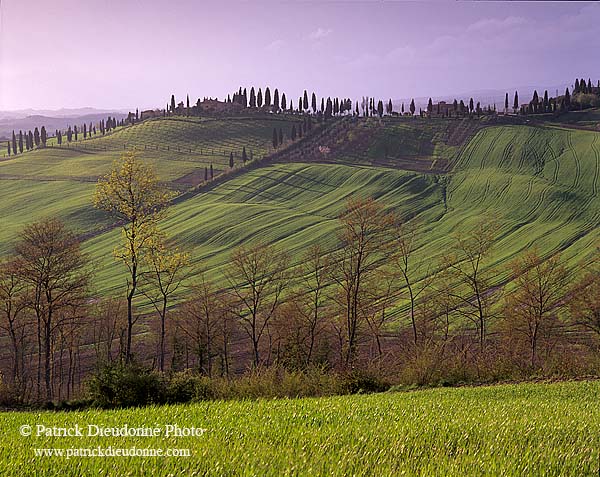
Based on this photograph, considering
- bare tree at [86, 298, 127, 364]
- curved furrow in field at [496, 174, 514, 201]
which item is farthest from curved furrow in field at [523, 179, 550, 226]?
bare tree at [86, 298, 127, 364]

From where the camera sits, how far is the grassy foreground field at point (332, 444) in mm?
6621

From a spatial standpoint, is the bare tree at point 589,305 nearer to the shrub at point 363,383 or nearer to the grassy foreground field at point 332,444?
the shrub at point 363,383

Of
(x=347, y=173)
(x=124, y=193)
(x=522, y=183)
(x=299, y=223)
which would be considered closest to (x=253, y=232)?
(x=299, y=223)

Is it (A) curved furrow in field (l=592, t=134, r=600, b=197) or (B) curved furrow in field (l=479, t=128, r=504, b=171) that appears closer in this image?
(A) curved furrow in field (l=592, t=134, r=600, b=197)

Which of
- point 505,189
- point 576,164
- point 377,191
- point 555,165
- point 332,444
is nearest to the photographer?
point 332,444

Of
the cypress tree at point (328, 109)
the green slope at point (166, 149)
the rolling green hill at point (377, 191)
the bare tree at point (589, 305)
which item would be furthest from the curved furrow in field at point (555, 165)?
the green slope at point (166, 149)

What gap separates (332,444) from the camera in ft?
25.5

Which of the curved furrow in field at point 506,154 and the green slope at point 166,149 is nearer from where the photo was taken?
the curved furrow in field at point 506,154

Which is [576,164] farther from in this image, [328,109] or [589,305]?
[328,109]

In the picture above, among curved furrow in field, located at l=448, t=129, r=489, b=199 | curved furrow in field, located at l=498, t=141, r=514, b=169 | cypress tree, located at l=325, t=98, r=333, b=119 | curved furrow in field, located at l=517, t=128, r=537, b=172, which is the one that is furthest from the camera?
cypress tree, located at l=325, t=98, r=333, b=119

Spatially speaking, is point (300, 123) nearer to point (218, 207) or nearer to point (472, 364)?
point (218, 207)

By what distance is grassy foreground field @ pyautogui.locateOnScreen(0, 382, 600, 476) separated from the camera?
21.7ft

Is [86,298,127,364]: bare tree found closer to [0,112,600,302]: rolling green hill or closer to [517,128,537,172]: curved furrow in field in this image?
[0,112,600,302]: rolling green hill

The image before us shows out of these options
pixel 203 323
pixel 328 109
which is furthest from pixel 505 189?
pixel 328 109
